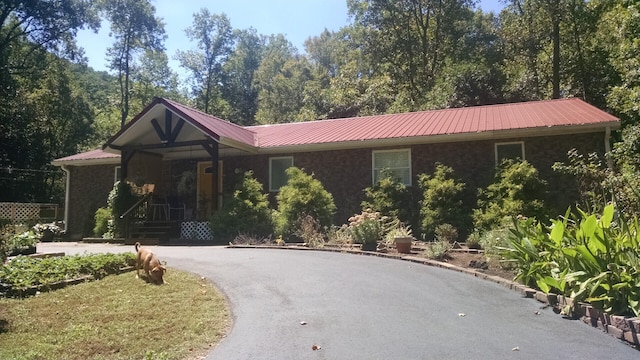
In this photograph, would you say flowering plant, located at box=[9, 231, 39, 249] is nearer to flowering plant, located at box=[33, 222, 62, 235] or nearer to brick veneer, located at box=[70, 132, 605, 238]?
brick veneer, located at box=[70, 132, 605, 238]

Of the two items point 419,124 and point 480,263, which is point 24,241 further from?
point 419,124

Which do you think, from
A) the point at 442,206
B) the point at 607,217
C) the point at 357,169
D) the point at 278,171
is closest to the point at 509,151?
the point at 442,206

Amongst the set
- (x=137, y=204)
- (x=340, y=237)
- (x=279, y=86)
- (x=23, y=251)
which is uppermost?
→ (x=279, y=86)

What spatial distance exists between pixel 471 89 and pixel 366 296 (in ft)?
73.0

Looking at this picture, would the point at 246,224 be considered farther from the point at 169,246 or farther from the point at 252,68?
the point at 252,68

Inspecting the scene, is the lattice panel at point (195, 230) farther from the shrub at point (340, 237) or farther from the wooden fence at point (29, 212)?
the wooden fence at point (29, 212)

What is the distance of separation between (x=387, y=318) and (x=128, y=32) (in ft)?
125

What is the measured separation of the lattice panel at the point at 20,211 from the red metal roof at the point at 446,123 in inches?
504

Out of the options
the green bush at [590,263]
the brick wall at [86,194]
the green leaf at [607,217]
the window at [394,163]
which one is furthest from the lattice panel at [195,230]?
the green leaf at [607,217]

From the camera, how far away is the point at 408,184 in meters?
15.4

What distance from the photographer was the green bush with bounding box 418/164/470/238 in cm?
1314

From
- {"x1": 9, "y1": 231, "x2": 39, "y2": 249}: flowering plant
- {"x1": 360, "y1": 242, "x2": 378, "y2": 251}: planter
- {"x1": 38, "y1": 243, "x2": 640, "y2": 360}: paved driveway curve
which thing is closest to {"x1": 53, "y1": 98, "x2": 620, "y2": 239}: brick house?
{"x1": 360, "y1": 242, "x2": 378, "y2": 251}: planter

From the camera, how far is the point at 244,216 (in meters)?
14.3

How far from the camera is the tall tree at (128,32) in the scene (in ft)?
121
